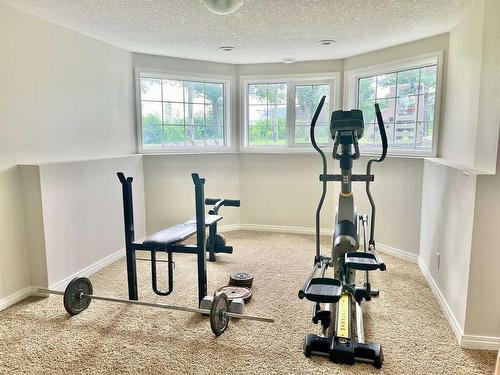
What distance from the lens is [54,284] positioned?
9.87 ft

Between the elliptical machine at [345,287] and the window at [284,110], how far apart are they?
1.99 metres

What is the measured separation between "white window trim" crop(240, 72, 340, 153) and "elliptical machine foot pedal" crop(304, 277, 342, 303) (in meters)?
2.71

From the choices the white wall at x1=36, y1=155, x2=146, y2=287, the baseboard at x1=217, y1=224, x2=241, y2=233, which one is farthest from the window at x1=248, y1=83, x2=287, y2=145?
the white wall at x1=36, y1=155, x2=146, y2=287

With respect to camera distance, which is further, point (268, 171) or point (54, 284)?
point (268, 171)

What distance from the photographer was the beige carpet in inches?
80.7

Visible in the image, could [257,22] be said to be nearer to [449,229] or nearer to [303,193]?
[449,229]

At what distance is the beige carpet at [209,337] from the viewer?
6.72 ft

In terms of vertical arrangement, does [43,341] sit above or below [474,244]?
below

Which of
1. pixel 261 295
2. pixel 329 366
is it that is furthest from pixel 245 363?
pixel 261 295

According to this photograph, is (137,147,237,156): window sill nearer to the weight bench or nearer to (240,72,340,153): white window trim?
(240,72,340,153): white window trim

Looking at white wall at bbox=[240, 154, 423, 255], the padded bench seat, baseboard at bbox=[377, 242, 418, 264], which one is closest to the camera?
the padded bench seat

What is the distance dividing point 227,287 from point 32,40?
2535 millimetres

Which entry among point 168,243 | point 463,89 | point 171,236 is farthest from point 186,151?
point 463,89

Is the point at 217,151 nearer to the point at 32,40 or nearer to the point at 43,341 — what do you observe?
the point at 32,40
